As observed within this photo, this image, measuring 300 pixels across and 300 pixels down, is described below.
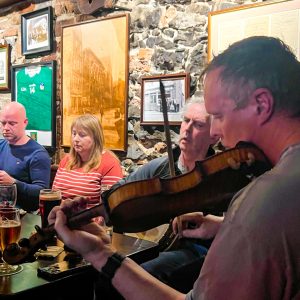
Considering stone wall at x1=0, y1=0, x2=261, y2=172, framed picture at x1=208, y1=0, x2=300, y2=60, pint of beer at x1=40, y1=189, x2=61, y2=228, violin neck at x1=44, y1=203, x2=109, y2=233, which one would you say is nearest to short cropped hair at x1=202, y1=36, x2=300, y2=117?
violin neck at x1=44, y1=203, x2=109, y2=233

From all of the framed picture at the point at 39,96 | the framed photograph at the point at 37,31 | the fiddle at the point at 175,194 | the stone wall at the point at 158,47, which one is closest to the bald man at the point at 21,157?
the framed picture at the point at 39,96

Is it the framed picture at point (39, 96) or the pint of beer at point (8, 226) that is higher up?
the framed picture at point (39, 96)

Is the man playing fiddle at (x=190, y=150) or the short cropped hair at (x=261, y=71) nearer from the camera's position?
the short cropped hair at (x=261, y=71)

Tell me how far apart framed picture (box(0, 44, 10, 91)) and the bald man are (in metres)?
0.98

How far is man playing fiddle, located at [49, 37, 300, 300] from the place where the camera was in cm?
66

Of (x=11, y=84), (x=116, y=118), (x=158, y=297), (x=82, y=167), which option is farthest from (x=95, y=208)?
(x=11, y=84)

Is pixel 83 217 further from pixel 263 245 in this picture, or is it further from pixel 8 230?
pixel 263 245

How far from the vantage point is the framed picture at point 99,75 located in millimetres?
3105

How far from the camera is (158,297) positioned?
88cm

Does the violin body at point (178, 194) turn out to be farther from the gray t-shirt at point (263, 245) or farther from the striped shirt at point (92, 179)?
the striped shirt at point (92, 179)

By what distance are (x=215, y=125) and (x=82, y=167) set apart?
2063mm

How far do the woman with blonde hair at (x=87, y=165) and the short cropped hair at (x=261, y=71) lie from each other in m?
1.93

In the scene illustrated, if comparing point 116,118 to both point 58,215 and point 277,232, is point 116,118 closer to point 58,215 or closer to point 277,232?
point 58,215

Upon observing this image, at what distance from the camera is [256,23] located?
2422 millimetres
